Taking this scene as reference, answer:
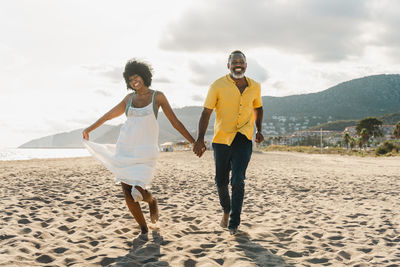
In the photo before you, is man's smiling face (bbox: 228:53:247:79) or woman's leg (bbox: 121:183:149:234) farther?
man's smiling face (bbox: 228:53:247:79)

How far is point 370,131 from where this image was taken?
72.9m

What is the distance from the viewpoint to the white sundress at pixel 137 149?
135 inches

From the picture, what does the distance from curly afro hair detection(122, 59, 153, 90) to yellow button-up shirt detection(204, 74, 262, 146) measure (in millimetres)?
721

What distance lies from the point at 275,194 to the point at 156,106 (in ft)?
15.7

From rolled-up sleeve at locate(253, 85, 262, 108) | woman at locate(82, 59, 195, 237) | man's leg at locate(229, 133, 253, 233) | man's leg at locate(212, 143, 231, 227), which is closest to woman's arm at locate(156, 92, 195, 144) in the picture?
woman at locate(82, 59, 195, 237)

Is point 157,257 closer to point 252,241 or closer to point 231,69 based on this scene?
point 252,241

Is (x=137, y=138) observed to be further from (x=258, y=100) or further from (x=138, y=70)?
(x=258, y=100)

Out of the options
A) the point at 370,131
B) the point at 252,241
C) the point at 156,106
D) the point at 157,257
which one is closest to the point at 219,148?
the point at 156,106

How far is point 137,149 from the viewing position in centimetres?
344

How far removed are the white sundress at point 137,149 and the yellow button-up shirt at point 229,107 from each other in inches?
28.0

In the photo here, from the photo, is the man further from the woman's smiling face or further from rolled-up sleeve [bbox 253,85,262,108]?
the woman's smiling face

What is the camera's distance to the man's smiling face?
3730 mm

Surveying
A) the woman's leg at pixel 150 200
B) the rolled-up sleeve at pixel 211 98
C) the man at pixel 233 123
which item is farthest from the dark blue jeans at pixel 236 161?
the woman's leg at pixel 150 200

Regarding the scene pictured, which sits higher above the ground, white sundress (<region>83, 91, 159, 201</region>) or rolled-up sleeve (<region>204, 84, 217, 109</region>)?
rolled-up sleeve (<region>204, 84, 217, 109</region>)
